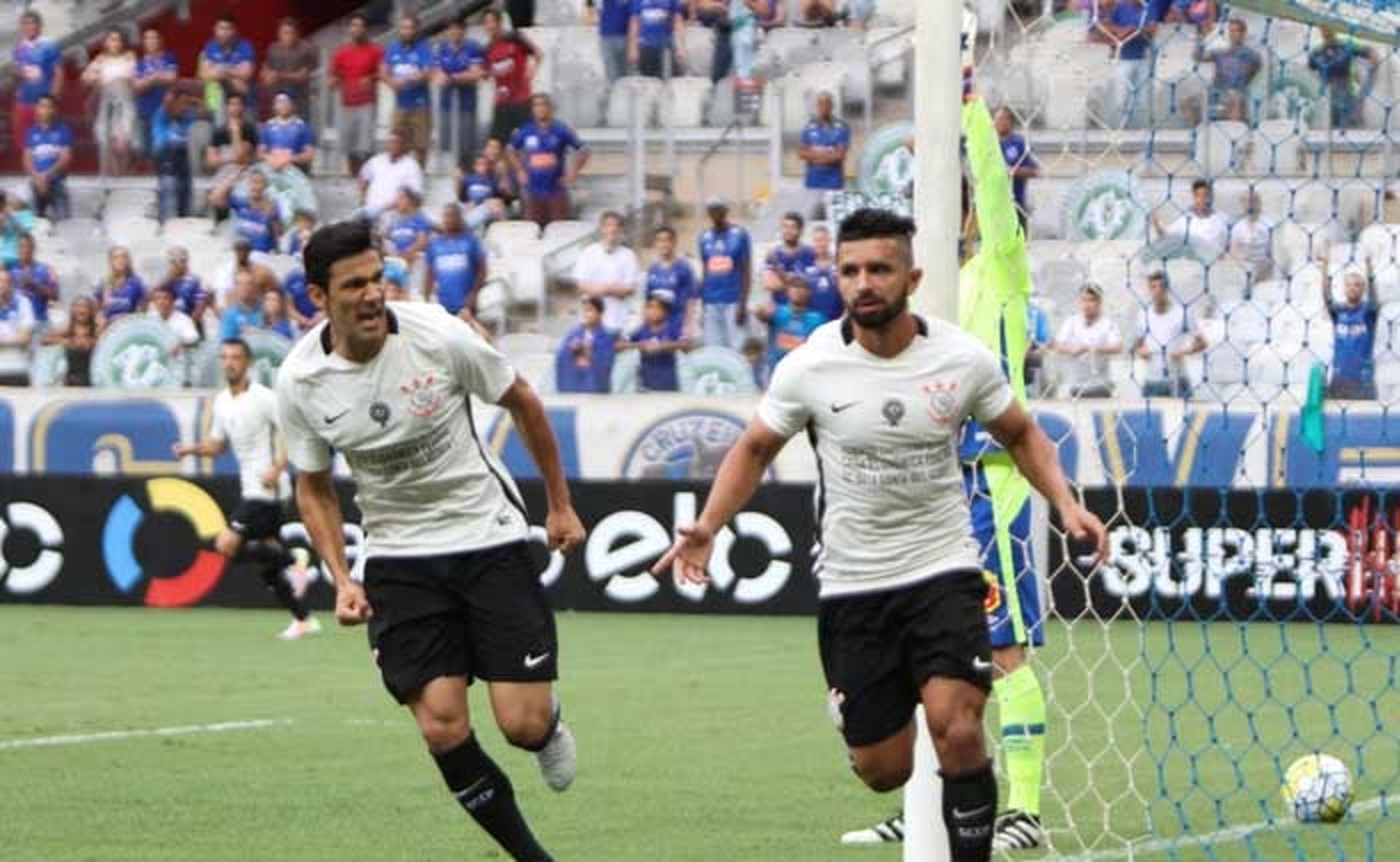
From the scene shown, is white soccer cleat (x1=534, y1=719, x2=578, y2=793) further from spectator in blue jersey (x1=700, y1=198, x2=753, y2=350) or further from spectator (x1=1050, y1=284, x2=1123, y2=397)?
spectator in blue jersey (x1=700, y1=198, x2=753, y2=350)

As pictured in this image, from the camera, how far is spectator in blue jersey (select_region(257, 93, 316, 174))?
2645 cm

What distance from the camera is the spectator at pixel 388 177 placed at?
83.9 ft

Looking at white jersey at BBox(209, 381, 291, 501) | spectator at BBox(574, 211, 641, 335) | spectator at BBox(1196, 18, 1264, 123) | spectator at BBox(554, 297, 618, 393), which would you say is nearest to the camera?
spectator at BBox(1196, 18, 1264, 123)

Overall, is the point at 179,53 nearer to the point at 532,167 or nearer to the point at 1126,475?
the point at 532,167

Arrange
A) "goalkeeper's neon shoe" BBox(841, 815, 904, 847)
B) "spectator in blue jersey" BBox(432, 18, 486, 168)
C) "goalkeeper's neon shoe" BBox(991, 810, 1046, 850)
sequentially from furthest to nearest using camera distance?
"spectator in blue jersey" BBox(432, 18, 486, 168), "goalkeeper's neon shoe" BBox(841, 815, 904, 847), "goalkeeper's neon shoe" BBox(991, 810, 1046, 850)

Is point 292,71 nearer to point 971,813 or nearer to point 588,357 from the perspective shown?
point 588,357

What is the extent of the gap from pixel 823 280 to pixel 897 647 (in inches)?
569

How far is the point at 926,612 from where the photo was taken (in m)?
7.90

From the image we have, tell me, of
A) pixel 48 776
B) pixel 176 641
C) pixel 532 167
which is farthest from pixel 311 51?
pixel 48 776

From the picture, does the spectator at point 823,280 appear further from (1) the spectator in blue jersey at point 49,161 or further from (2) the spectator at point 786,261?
(1) the spectator in blue jersey at point 49,161

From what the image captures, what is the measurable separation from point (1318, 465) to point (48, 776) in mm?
9723

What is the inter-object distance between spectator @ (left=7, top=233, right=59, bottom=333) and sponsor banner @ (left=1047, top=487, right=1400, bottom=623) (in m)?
10.1

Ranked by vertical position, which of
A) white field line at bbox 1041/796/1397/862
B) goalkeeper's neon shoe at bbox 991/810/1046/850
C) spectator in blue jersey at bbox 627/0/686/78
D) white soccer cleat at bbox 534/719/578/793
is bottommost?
white field line at bbox 1041/796/1397/862

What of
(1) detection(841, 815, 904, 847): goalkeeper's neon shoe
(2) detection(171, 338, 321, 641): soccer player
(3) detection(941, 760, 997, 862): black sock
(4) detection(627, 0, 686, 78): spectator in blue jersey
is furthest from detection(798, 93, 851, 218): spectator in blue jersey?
(3) detection(941, 760, 997, 862): black sock
